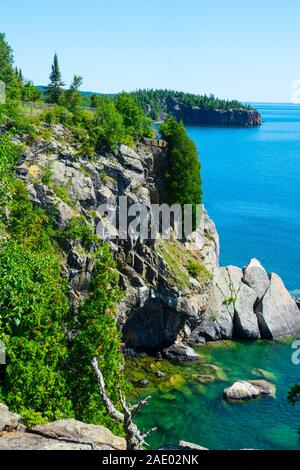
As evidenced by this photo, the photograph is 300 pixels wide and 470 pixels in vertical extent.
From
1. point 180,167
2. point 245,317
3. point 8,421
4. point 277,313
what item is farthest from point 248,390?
point 8,421

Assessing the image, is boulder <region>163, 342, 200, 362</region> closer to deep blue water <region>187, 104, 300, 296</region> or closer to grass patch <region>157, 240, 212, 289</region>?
grass patch <region>157, 240, 212, 289</region>

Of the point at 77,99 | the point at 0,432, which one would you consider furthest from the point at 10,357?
the point at 77,99

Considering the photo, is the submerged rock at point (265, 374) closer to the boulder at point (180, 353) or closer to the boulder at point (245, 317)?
the boulder at point (180, 353)

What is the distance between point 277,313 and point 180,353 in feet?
47.8

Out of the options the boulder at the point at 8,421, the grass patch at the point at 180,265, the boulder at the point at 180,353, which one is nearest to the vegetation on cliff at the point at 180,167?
the grass patch at the point at 180,265

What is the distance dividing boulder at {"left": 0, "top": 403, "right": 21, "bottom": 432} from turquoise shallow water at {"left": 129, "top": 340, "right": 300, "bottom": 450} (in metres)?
22.8

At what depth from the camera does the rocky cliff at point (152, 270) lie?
50375 millimetres

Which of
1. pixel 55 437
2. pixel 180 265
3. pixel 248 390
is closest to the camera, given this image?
pixel 55 437

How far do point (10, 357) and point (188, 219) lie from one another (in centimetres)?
3866

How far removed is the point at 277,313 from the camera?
64875 mm

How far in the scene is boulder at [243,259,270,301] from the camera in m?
66.8

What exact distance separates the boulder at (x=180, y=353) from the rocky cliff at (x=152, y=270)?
0.36 ft

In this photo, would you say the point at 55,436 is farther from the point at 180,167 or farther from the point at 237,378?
the point at 180,167
